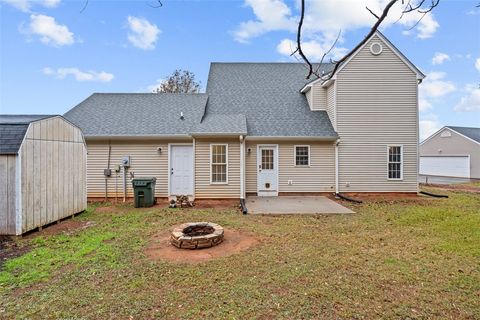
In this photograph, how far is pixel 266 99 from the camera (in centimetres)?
1363

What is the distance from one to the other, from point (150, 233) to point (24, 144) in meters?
3.51

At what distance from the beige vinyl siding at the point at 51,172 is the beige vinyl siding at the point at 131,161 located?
2.10 m

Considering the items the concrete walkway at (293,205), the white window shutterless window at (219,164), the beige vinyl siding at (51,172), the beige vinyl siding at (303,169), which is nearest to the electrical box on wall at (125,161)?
the beige vinyl siding at (51,172)

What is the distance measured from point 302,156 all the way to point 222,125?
3.76m

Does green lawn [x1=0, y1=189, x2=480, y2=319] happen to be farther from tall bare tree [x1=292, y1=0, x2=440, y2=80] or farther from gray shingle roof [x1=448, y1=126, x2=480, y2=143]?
gray shingle roof [x1=448, y1=126, x2=480, y2=143]

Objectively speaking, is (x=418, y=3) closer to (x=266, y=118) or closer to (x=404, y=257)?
(x=404, y=257)

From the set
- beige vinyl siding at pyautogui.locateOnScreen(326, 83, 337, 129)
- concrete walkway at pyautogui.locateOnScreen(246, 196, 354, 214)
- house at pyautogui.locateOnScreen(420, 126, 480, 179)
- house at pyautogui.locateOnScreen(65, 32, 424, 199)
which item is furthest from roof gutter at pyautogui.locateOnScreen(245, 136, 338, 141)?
house at pyautogui.locateOnScreen(420, 126, 480, 179)

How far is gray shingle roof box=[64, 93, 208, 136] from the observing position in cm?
1095

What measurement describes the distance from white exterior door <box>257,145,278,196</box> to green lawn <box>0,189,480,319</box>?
4.55 metres

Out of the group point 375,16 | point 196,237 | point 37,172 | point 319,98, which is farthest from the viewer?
point 319,98

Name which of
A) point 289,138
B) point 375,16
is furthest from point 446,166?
point 375,16

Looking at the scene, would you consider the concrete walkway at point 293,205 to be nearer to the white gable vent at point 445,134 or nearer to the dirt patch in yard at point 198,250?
the dirt patch in yard at point 198,250

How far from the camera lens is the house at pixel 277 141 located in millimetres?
10680

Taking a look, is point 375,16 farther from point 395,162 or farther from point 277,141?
point 395,162
